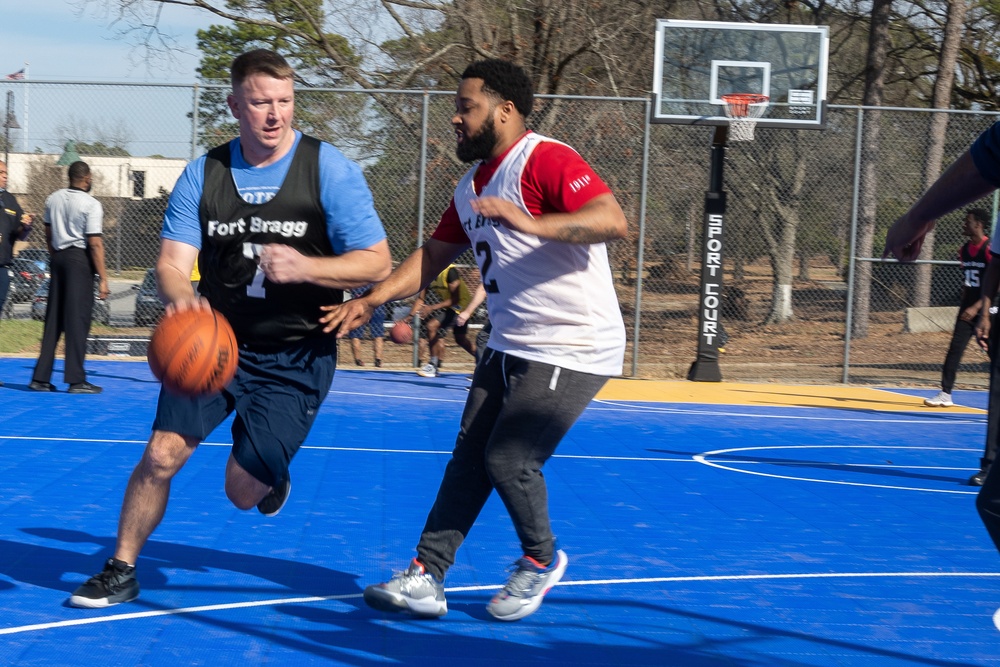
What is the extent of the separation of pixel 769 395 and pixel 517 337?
9.64m

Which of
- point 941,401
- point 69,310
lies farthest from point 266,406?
point 941,401

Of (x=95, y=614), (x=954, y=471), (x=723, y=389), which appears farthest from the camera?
(x=723, y=389)

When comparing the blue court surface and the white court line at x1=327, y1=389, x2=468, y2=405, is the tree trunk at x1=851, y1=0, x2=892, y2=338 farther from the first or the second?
the blue court surface

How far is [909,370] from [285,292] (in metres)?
14.5

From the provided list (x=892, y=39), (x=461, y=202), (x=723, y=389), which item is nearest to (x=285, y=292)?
(x=461, y=202)

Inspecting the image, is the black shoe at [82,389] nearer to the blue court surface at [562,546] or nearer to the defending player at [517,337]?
the blue court surface at [562,546]

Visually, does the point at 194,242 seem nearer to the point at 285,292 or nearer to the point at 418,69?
the point at 285,292

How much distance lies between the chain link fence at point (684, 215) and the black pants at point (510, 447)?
9.57 m

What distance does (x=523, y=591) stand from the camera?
14.4 ft

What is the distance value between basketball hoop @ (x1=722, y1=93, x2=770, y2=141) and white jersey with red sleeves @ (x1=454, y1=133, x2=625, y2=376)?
10.2m

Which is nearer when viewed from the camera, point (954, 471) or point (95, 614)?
point (95, 614)

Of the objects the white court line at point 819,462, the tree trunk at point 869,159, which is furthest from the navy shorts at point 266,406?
the tree trunk at point 869,159

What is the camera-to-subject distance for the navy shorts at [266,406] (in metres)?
4.26

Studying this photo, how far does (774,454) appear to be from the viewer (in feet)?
29.7
